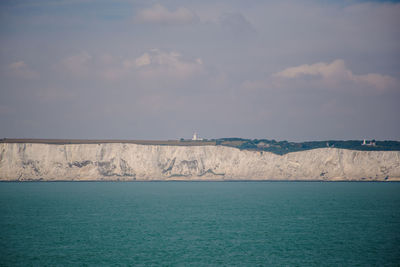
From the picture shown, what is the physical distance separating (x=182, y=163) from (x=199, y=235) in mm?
83167

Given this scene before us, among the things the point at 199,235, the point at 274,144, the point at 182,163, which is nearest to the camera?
the point at 199,235

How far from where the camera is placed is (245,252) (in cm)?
3033

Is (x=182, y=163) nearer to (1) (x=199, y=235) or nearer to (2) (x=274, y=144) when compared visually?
(2) (x=274, y=144)

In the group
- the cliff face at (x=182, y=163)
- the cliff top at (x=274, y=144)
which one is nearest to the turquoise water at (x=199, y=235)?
the cliff face at (x=182, y=163)

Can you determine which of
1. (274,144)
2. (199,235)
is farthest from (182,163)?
(199,235)

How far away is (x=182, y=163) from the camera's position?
119 metres

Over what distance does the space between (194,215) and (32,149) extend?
74599 millimetres

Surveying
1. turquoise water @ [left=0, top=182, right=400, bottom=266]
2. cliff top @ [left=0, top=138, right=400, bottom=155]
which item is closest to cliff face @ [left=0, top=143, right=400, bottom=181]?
cliff top @ [left=0, top=138, right=400, bottom=155]

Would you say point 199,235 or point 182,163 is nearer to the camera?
point 199,235

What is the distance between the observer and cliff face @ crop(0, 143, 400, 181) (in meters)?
111

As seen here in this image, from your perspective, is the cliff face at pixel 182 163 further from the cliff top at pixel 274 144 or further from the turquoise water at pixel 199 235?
the turquoise water at pixel 199 235

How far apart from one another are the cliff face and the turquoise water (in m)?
55.5

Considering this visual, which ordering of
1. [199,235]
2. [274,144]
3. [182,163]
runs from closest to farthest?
1. [199,235]
2. [182,163]
3. [274,144]

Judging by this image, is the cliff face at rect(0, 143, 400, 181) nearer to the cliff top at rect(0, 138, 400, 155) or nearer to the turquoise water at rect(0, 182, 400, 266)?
the cliff top at rect(0, 138, 400, 155)
